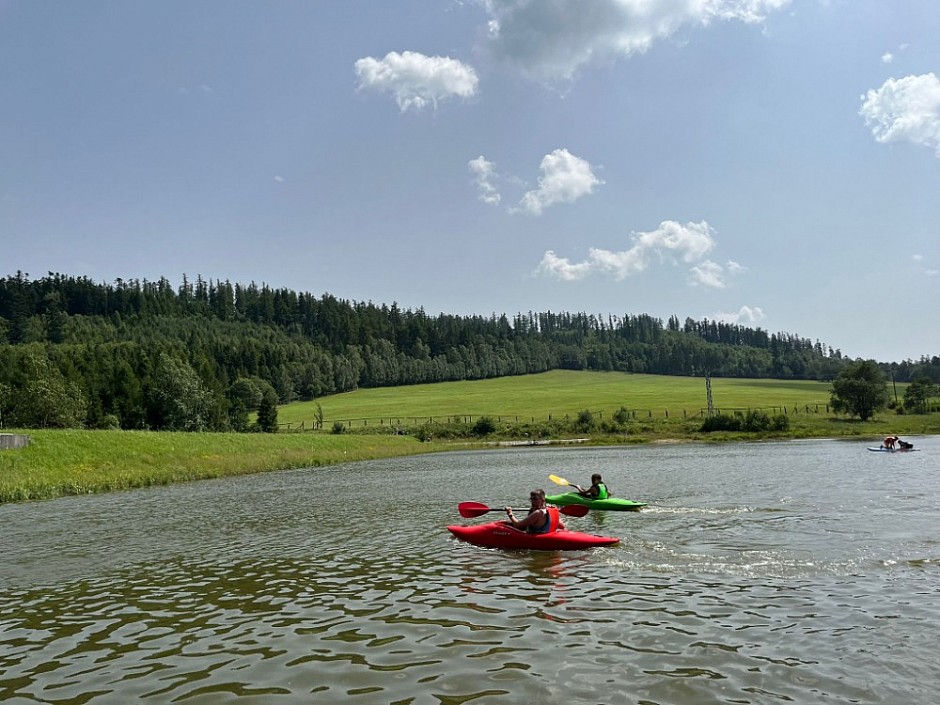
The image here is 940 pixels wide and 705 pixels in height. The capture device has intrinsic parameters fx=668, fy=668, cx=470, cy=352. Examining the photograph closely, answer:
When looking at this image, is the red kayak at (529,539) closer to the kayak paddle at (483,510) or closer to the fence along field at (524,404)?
the kayak paddle at (483,510)

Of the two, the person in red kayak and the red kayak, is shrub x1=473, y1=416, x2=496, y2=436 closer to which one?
the red kayak

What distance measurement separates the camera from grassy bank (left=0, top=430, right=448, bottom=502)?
126ft

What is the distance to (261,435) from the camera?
69.7m

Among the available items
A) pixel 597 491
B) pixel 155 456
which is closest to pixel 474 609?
pixel 597 491

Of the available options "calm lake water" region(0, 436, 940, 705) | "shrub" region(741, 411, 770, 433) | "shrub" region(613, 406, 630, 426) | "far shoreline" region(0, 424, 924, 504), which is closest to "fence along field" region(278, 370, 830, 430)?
"shrub" region(613, 406, 630, 426)

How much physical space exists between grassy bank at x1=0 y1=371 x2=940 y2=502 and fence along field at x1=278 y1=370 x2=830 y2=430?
29 centimetres

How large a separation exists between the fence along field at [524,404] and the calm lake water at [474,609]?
295ft

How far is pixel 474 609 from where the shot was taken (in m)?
13.1

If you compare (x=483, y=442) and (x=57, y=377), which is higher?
(x=57, y=377)

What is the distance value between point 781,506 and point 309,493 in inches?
960

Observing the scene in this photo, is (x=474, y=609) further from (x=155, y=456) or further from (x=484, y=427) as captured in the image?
(x=484, y=427)

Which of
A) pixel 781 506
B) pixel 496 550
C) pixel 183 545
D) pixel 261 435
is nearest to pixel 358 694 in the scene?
pixel 496 550

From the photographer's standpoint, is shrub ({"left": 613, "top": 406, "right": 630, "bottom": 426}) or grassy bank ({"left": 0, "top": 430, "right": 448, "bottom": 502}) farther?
shrub ({"left": 613, "top": 406, "right": 630, "bottom": 426})

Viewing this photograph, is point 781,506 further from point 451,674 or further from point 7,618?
point 7,618
